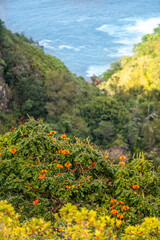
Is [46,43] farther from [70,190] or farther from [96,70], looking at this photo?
[70,190]

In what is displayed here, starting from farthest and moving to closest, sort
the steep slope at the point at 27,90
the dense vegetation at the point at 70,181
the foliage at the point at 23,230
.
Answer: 1. the steep slope at the point at 27,90
2. the dense vegetation at the point at 70,181
3. the foliage at the point at 23,230

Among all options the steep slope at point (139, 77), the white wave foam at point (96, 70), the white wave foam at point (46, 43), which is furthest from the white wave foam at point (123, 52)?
the steep slope at point (139, 77)

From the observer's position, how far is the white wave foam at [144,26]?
2325 inches

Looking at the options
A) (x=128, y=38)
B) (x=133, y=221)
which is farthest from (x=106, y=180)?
(x=128, y=38)

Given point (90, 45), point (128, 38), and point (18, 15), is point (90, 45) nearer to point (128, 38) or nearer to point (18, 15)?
point (128, 38)

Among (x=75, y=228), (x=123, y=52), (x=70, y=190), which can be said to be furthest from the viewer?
(x=123, y=52)

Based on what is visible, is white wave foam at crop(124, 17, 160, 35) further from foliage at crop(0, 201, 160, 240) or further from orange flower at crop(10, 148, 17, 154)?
foliage at crop(0, 201, 160, 240)

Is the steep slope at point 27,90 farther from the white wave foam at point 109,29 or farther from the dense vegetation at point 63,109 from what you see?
the white wave foam at point 109,29

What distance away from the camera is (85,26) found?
59281 millimetres

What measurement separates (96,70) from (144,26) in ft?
76.9

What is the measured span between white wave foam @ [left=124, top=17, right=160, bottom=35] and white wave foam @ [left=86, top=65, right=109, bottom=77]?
1789 centimetres

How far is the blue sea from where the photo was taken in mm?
48906

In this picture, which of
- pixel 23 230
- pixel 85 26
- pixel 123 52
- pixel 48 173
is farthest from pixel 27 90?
pixel 85 26

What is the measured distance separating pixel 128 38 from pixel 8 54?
4077 centimetres
